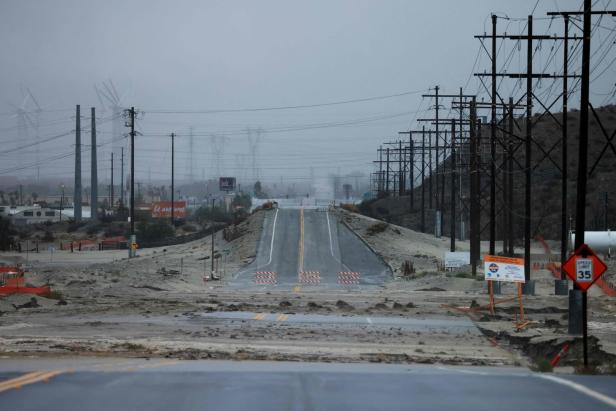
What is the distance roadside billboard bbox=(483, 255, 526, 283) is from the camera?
99.2ft

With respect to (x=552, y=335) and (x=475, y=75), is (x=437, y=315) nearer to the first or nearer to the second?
(x=552, y=335)

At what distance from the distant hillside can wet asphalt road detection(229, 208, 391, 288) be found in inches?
673

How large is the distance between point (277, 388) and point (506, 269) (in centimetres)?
1828

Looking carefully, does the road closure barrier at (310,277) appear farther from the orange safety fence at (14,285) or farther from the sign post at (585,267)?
the sign post at (585,267)

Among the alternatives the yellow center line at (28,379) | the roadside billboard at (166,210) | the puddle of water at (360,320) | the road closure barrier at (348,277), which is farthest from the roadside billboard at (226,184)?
the yellow center line at (28,379)

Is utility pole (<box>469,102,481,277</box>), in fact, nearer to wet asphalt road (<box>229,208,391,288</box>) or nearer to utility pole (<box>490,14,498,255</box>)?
utility pole (<box>490,14,498,255</box>)

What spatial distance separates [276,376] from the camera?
15.4 metres

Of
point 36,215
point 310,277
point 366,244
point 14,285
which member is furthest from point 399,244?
point 36,215

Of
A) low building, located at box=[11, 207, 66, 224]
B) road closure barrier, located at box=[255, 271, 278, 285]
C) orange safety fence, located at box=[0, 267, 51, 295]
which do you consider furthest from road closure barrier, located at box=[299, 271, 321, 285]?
low building, located at box=[11, 207, 66, 224]

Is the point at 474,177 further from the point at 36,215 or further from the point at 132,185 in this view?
the point at 36,215

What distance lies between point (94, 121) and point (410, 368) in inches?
3895

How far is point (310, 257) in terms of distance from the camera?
252 feet

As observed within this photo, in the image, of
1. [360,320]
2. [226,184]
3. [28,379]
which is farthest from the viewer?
[226,184]

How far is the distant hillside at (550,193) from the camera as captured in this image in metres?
102
